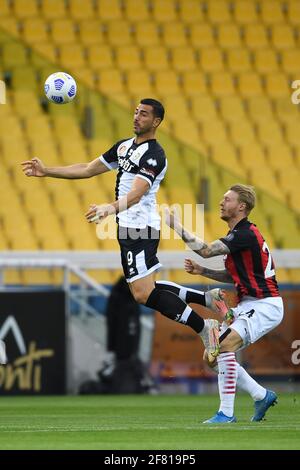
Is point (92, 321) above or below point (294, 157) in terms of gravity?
below

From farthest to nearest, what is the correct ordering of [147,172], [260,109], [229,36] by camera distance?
[229,36] < [260,109] < [147,172]

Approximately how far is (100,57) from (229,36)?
2.40 m

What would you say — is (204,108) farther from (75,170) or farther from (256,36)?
(75,170)

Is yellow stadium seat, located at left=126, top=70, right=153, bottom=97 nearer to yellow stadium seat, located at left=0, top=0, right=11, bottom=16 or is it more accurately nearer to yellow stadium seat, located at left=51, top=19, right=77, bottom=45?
yellow stadium seat, located at left=51, top=19, right=77, bottom=45

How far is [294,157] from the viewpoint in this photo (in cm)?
1992

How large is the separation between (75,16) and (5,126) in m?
3.26

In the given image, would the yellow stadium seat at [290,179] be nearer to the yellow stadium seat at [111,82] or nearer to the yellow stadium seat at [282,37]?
the yellow stadium seat at [282,37]

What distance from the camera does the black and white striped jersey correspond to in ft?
32.8

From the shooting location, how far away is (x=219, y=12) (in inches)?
865

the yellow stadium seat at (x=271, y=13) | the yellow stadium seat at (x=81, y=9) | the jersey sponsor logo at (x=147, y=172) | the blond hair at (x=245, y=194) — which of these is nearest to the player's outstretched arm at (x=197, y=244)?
the blond hair at (x=245, y=194)

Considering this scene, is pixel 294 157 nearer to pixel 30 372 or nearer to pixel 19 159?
pixel 19 159

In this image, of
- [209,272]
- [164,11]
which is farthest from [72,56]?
[209,272]

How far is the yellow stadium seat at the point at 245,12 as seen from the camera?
2183cm
